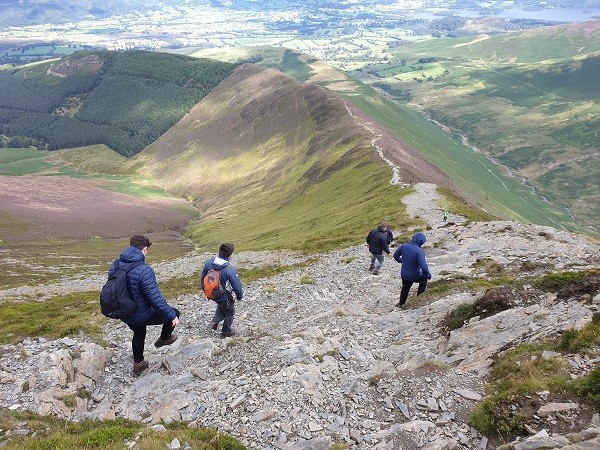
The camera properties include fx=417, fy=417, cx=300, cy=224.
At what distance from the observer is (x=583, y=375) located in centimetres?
1249

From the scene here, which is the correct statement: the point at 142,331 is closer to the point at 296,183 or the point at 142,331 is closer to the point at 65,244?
the point at 65,244

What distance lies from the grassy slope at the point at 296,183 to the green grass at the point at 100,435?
41282 millimetres

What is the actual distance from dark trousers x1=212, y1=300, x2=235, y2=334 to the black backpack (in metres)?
5.57

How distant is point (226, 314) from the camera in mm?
20438

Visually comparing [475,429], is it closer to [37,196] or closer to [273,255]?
[273,255]

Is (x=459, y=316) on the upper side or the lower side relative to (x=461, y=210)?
upper

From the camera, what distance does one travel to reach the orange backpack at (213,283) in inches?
745

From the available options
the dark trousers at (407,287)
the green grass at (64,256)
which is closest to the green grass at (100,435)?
the dark trousers at (407,287)

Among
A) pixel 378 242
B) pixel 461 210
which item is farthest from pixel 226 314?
pixel 461 210

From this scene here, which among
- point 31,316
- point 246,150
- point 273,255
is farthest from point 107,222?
point 31,316

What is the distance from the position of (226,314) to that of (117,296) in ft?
21.8

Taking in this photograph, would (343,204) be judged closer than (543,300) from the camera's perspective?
No

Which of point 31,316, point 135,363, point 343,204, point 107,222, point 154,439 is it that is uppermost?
point 154,439

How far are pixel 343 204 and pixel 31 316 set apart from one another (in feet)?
208
